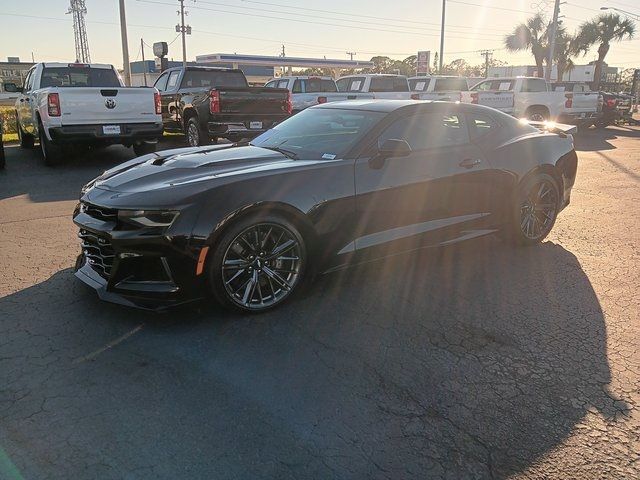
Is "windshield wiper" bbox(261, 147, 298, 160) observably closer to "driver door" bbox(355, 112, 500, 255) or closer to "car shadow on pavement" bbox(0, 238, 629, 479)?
"driver door" bbox(355, 112, 500, 255)

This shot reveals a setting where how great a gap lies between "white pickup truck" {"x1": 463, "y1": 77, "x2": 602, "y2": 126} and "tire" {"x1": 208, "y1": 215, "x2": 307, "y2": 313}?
16.2m

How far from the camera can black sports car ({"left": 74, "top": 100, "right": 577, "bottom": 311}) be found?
3.52 m

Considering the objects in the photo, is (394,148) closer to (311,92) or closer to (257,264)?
(257,264)

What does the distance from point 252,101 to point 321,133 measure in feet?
20.6

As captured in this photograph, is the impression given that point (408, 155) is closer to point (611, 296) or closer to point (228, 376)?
point (611, 296)

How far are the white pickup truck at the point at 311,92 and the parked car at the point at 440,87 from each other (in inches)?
166

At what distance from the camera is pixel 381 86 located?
1744cm

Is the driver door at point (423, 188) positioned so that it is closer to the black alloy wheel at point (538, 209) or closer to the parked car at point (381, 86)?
the black alloy wheel at point (538, 209)

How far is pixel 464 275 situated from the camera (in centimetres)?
470

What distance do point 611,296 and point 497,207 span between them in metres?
1.29

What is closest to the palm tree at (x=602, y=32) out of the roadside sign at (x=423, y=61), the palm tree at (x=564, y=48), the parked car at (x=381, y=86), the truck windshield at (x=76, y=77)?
the palm tree at (x=564, y=48)

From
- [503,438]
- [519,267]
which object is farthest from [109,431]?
→ [519,267]

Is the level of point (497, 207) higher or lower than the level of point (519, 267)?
higher

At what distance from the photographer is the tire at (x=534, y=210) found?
5.27m
